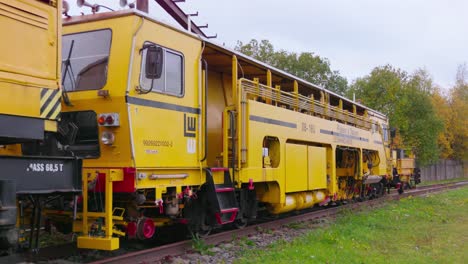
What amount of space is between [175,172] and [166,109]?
40.3 inches

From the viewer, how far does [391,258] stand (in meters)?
7.95

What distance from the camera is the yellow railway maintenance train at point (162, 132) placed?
711 centimetres

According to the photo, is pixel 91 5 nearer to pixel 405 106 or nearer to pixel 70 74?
pixel 70 74

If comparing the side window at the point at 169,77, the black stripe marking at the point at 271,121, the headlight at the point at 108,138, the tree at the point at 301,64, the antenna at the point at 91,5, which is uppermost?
the tree at the point at 301,64

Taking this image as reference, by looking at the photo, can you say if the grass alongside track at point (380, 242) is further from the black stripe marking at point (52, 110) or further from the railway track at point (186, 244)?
the black stripe marking at point (52, 110)

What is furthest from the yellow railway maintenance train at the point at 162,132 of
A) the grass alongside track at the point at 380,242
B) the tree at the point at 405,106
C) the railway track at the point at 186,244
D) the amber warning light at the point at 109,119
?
the tree at the point at 405,106

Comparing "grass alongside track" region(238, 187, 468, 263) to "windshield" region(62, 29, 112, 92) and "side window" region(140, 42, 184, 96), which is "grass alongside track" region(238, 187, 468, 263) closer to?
"side window" region(140, 42, 184, 96)

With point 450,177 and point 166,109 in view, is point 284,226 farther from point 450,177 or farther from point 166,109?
point 450,177

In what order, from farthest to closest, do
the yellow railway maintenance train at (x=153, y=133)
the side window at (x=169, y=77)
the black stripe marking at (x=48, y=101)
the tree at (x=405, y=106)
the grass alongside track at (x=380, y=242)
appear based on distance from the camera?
the tree at (x=405, y=106) → the grass alongside track at (x=380, y=242) → the side window at (x=169, y=77) → the yellow railway maintenance train at (x=153, y=133) → the black stripe marking at (x=48, y=101)

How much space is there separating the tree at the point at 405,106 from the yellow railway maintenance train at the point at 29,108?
101 ft

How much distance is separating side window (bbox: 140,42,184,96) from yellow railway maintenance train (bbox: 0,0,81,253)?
5.86 ft

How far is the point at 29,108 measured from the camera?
5289mm

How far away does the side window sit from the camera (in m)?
7.43

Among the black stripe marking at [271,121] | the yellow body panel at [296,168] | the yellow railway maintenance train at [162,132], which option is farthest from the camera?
the yellow body panel at [296,168]
